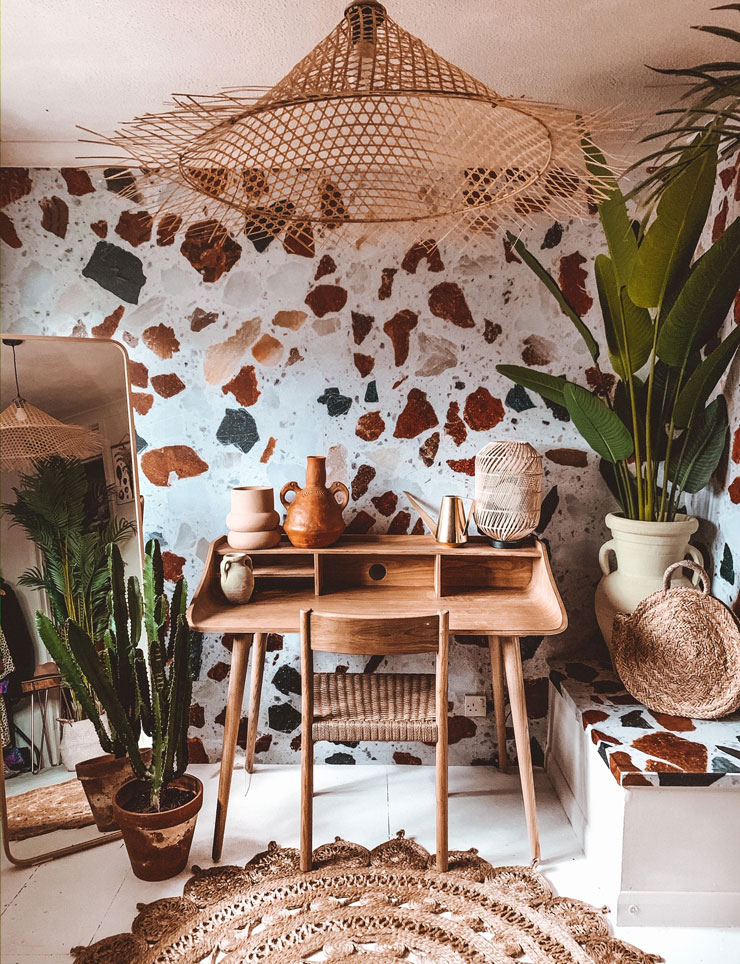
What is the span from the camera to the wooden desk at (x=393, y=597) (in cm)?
217

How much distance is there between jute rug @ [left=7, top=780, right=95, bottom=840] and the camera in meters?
2.23

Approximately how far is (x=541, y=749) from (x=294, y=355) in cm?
177

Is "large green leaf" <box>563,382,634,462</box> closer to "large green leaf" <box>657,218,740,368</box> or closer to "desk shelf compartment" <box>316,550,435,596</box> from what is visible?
"large green leaf" <box>657,218,740,368</box>

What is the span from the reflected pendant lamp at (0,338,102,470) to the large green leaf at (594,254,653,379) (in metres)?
1.80

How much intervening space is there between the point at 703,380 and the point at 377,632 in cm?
123

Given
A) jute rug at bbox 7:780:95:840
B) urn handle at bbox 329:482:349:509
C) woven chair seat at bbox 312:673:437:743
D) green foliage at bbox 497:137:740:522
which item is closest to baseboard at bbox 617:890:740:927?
woven chair seat at bbox 312:673:437:743

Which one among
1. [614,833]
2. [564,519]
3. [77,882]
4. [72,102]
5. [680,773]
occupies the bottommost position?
[77,882]

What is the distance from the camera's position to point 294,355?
2609 millimetres

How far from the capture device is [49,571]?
2289 mm

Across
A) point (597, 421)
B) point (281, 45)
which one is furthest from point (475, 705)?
point (281, 45)

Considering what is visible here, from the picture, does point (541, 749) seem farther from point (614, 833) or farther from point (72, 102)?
point (72, 102)

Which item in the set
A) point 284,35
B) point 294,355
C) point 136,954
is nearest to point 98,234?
point 294,355

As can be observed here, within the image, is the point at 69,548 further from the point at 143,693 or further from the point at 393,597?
the point at 393,597

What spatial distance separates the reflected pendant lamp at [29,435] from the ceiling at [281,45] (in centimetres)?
84
